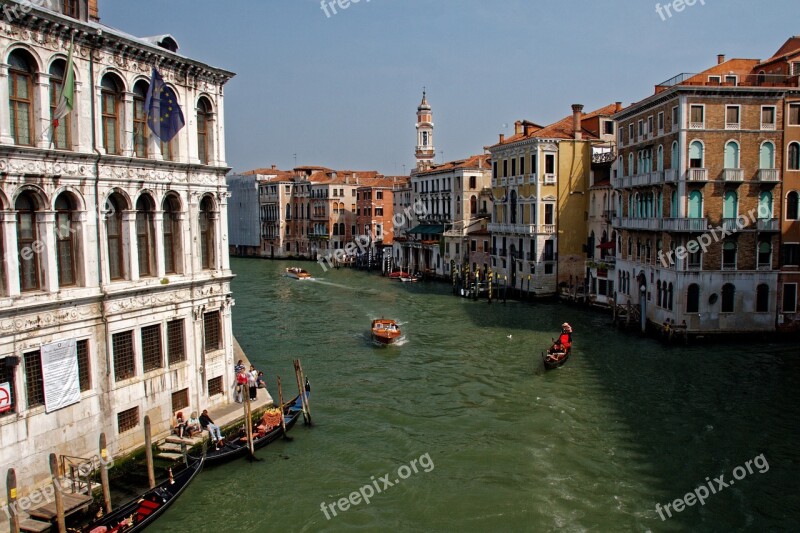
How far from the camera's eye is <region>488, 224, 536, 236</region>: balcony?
128ft

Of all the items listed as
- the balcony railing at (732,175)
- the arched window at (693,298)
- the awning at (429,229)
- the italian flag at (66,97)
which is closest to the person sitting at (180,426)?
the italian flag at (66,97)

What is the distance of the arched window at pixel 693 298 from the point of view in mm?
25422

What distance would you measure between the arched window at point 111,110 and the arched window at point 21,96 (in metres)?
1.49

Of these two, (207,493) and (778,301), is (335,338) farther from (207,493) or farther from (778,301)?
(778,301)

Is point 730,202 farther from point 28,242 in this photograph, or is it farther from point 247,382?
point 28,242

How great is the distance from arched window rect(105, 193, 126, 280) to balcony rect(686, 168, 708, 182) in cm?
1980

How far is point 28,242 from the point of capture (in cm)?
1202

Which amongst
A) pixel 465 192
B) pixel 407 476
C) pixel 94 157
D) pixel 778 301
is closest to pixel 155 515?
pixel 407 476

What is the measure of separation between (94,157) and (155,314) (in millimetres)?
3424

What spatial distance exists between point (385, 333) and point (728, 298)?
42.4 ft

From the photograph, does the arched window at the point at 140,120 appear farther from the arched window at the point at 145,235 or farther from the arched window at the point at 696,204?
the arched window at the point at 696,204

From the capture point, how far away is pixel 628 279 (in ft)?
101
